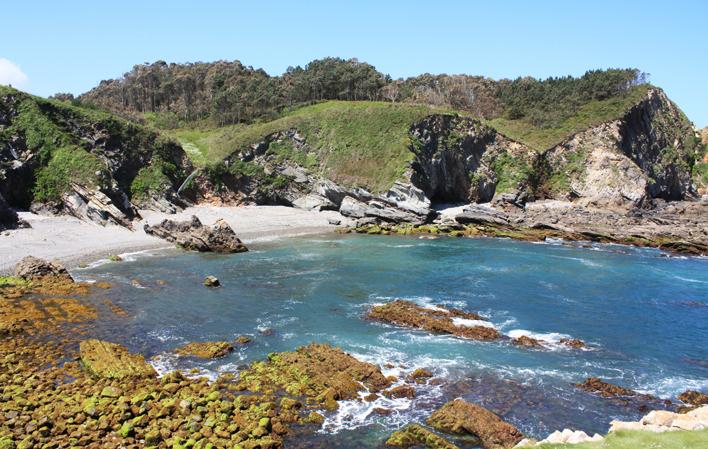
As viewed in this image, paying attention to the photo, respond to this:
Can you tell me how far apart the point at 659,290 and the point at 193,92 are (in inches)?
4787

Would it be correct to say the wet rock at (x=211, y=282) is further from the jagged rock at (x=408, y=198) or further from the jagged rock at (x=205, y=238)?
the jagged rock at (x=408, y=198)

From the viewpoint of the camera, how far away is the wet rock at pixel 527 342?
27.1 m

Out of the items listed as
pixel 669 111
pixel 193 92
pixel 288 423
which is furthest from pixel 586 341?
pixel 193 92

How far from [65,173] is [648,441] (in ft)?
214

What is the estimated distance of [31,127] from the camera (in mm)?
63406

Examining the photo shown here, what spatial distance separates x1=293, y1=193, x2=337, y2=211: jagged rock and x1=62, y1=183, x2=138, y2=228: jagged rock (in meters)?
30.4

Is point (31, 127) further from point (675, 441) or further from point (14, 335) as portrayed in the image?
point (675, 441)

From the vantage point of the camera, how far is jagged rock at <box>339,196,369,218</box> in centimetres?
7669

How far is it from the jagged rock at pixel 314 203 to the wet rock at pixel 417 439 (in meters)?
66.3

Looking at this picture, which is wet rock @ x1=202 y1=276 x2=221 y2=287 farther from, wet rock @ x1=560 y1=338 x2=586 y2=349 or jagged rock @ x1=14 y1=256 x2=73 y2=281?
wet rock @ x1=560 y1=338 x2=586 y2=349

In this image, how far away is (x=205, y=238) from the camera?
52.7m

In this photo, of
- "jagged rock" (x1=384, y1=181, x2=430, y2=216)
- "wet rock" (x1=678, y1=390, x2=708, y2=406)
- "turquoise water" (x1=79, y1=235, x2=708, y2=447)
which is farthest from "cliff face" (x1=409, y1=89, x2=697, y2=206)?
"wet rock" (x1=678, y1=390, x2=708, y2=406)


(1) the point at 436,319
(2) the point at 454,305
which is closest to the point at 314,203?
(2) the point at 454,305

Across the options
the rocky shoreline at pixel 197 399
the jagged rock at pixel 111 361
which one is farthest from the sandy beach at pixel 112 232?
the jagged rock at pixel 111 361
